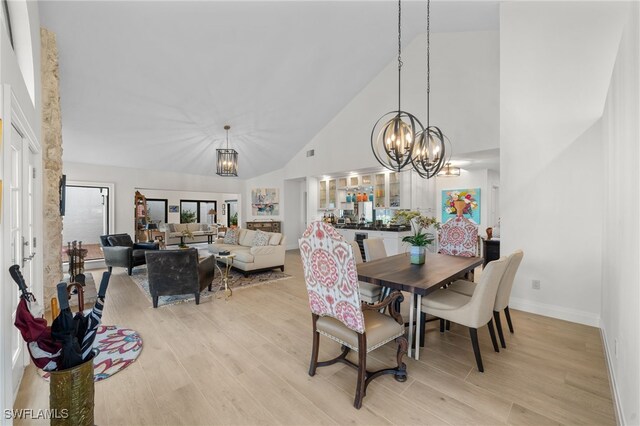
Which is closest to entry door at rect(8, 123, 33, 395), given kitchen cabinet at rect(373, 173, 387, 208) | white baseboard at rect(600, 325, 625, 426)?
white baseboard at rect(600, 325, 625, 426)

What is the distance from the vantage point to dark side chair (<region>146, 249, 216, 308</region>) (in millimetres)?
3742

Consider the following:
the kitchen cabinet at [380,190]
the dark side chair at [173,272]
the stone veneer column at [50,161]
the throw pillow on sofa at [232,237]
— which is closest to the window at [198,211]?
the throw pillow on sofa at [232,237]

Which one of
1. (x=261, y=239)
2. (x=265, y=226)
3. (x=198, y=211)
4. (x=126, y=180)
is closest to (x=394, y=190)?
→ (x=261, y=239)

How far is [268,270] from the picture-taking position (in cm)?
584

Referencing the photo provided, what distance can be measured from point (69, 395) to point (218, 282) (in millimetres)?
3607

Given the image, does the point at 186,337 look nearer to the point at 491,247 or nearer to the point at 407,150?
the point at 407,150

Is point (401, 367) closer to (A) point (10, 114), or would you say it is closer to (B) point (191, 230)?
(A) point (10, 114)

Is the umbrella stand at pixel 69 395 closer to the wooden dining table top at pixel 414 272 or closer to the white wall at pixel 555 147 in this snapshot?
the wooden dining table top at pixel 414 272

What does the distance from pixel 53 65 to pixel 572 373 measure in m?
6.19

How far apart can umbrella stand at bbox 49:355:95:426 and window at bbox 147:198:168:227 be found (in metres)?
10.5

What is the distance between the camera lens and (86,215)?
288 inches

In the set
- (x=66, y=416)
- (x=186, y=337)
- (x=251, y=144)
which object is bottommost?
(x=186, y=337)

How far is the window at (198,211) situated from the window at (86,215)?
4251 mm

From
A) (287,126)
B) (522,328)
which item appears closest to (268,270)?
(287,126)
